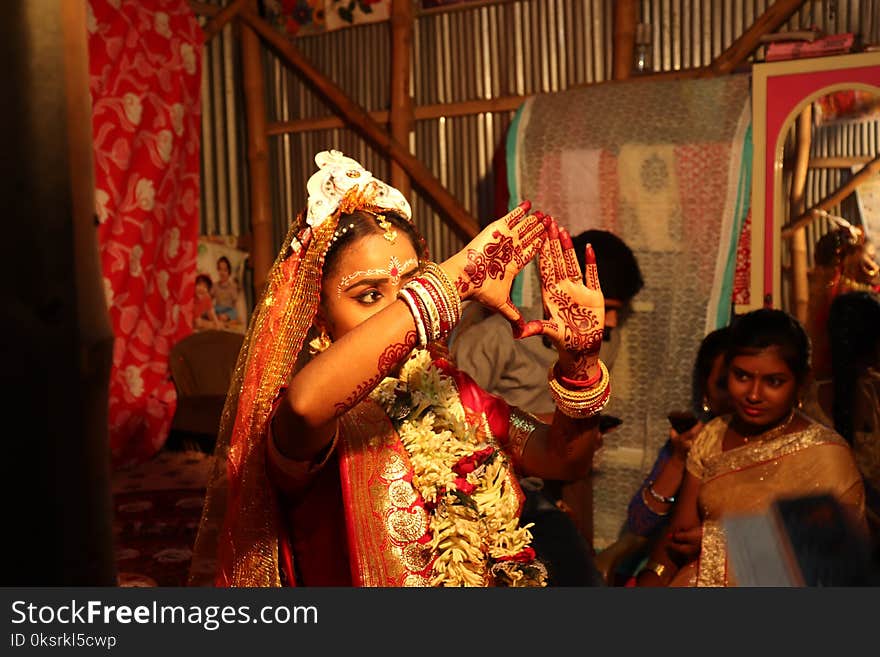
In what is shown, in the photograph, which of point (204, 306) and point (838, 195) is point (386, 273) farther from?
point (204, 306)

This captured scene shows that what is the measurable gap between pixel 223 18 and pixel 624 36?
2721mm

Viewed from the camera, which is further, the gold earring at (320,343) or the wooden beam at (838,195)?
the wooden beam at (838,195)

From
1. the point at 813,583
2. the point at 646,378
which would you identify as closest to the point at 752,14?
the point at 646,378

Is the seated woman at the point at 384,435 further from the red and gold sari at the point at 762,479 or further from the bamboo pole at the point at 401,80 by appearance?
the bamboo pole at the point at 401,80

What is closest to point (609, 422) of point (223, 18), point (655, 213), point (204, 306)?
point (655, 213)

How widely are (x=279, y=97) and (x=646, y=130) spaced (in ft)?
9.50

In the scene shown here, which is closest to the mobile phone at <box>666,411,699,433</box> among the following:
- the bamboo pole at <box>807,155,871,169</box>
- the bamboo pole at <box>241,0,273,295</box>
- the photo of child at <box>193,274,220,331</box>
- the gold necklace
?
the gold necklace

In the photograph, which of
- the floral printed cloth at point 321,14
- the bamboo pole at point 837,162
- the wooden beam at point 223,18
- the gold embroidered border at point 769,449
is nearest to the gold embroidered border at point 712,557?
the gold embroidered border at point 769,449

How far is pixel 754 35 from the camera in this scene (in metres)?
5.09

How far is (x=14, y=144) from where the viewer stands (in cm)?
71

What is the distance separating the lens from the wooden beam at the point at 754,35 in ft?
16.5

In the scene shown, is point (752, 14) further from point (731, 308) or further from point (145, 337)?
point (145, 337)

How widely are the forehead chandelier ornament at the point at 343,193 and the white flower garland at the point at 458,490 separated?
35 centimetres

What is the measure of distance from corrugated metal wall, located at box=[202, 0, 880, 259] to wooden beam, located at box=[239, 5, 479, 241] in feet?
0.28
